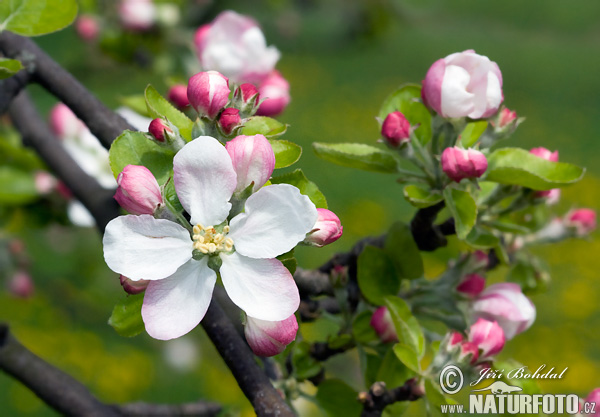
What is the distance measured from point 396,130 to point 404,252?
0.58 feet

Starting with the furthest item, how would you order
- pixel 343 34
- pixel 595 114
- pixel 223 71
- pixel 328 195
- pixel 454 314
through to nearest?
pixel 343 34, pixel 595 114, pixel 328 195, pixel 223 71, pixel 454 314

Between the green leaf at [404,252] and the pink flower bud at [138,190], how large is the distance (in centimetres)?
40

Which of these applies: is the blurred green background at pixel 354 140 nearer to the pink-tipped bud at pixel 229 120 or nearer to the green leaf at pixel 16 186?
the pink-tipped bud at pixel 229 120

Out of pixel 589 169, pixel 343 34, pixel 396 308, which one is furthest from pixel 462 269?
pixel 343 34

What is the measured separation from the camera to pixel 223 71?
1051mm

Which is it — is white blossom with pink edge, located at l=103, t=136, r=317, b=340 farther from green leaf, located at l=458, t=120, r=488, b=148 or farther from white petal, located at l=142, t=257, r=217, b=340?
green leaf, located at l=458, t=120, r=488, b=148

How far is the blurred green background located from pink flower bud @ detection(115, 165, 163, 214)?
0.39ft

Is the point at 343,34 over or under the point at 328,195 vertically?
under

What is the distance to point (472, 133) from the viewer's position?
881 mm

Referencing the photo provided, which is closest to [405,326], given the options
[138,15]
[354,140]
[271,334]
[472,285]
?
[472,285]

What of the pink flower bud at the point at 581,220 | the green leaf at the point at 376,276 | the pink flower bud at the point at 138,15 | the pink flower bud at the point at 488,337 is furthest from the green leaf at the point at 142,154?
the pink flower bud at the point at 138,15

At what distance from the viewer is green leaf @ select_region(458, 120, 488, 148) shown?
0.87 metres

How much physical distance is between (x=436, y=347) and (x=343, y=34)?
7.66m

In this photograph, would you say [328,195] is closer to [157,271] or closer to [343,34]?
[157,271]
